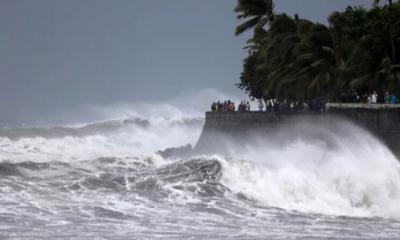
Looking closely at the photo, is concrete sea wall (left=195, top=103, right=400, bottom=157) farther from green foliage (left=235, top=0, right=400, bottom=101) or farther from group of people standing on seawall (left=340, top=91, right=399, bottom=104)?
green foliage (left=235, top=0, right=400, bottom=101)

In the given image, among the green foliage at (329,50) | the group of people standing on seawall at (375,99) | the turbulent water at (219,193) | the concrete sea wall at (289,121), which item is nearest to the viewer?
the turbulent water at (219,193)

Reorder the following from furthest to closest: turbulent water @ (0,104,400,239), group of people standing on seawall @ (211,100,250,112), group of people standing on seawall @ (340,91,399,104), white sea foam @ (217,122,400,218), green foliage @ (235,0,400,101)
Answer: group of people standing on seawall @ (211,100,250,112) < green foliage @ (235,0,400,101) < group of people standing on seawall @ (340,91,399,104) < white sea foam @ (217,122,400,218) < turbulent water @ (0,104,400,239)

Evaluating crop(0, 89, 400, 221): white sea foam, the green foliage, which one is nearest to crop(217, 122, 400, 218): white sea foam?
crop(0, 89, 400, 221): white sea foam

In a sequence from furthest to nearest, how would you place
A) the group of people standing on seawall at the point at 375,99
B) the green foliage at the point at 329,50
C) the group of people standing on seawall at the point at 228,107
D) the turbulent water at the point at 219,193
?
the group of people standing on seawall at the point at 228,107 → the green foliage at the point at 329,50 → the group of people standing on seawall at the point at 375,99 → the turbulent water at the point at 219,193

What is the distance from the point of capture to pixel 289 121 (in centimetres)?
3262

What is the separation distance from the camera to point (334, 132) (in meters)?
30.4

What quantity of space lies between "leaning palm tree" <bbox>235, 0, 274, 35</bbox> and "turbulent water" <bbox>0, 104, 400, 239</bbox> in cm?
1089

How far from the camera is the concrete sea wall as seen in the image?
2912cm

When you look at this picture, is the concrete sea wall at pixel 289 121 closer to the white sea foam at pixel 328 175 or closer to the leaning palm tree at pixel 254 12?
the white sea foam at pixel 328 175

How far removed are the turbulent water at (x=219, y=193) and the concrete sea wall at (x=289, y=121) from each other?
356 mm

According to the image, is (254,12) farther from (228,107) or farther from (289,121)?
(289,121)

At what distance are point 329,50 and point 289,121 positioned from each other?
5.42 m

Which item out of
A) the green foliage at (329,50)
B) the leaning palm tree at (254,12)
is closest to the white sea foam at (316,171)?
the green foliage at (329,50)

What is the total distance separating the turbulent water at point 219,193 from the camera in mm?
17766
